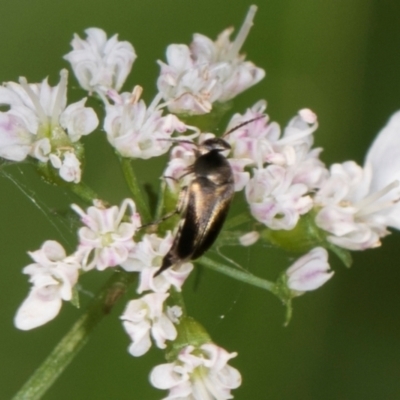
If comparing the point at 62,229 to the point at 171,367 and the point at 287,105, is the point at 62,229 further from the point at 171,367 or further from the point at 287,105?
the point at 171,367

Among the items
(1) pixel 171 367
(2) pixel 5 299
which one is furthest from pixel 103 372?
(1) pixel 171 367

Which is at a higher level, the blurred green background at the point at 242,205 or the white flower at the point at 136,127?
the white flower at the point at 136,127

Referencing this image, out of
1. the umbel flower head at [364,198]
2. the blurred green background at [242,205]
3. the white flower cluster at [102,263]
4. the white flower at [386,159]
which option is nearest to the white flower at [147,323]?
the white flower cluster at [102,263]

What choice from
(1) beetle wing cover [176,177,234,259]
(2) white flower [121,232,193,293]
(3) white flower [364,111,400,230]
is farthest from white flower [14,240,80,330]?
(3) white flower [364,111,400,230]

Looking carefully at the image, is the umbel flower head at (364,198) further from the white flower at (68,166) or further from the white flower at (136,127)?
the white flower at (68,166)

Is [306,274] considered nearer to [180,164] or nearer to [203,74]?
[180,164]

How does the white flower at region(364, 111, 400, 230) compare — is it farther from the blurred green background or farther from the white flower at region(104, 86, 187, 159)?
the blurred green background

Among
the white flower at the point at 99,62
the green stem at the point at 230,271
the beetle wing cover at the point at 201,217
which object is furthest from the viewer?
the white flower at the point at 99,62
